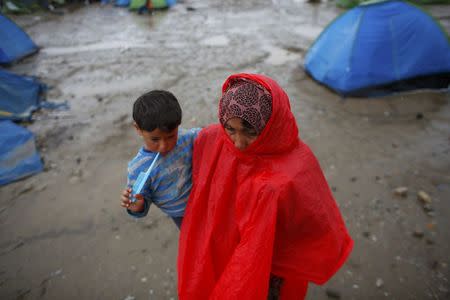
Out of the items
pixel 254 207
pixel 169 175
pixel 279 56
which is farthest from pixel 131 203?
pixel 279 56

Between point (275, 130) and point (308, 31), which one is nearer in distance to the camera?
point (275, 130)

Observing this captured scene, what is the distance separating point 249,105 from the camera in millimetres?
1268

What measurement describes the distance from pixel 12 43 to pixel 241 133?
9068mm

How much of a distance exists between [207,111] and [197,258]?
11.9 ft

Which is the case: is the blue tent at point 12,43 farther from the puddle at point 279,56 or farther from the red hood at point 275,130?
the red hood at point 275,130

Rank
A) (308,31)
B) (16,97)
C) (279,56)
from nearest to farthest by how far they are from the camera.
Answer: (16,97), (279,56), (308,31)

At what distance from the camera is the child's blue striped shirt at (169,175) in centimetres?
151

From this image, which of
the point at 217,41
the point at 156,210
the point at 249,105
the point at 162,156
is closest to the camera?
the point at 249,105

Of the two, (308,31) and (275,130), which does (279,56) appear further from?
(275,130)

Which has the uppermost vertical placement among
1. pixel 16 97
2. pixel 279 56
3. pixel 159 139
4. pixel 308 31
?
pixel 159 139

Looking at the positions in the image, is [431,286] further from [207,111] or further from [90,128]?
[90,128]

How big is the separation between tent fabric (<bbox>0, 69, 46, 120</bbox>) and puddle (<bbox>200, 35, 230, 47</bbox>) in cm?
455

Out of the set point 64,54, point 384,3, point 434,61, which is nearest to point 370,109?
point 434,61

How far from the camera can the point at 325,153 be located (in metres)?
3.83
